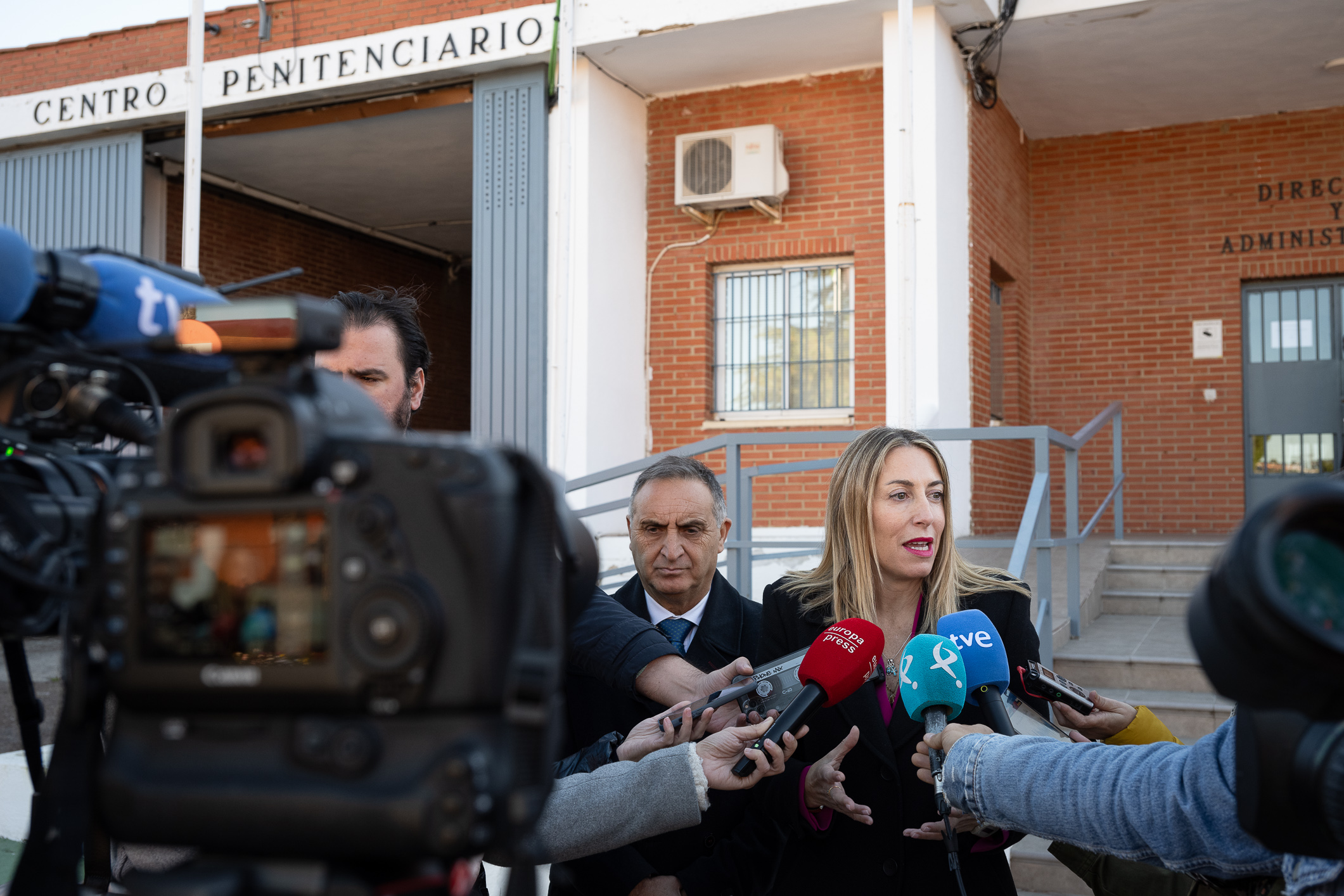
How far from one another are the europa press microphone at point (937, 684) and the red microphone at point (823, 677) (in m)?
0.09

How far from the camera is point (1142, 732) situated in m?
2.10

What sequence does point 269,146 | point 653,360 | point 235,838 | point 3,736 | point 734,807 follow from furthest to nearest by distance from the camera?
1. point 269,146
2. point 653,360
3. point 3,736
4. point 734,807
5. point 235,838

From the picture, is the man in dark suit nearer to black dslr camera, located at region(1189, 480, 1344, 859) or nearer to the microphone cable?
the microphone cable

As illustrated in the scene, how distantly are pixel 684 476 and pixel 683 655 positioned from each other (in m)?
0.49

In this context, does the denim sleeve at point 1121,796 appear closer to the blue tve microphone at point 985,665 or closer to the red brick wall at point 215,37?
the blue tve microphone at point 985,665

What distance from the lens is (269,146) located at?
10727 millimetres

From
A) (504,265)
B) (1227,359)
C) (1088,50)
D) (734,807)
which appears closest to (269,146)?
(504,265)

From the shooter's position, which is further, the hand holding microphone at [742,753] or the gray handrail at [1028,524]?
the gray handrail at [1028,524]

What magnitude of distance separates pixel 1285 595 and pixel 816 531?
305 inches

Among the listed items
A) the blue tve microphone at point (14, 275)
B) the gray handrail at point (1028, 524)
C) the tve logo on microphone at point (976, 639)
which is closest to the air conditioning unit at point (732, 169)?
the gray handrail at point (1028, 524)

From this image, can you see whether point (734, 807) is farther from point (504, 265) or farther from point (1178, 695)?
point (504, 265)

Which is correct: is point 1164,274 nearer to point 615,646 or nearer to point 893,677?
point 893,677

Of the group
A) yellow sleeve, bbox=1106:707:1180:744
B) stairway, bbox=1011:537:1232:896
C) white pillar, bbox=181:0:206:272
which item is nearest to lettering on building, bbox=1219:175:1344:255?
stairway, bbox=1011:537:1232:896

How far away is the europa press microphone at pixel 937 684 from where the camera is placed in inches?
78.1
